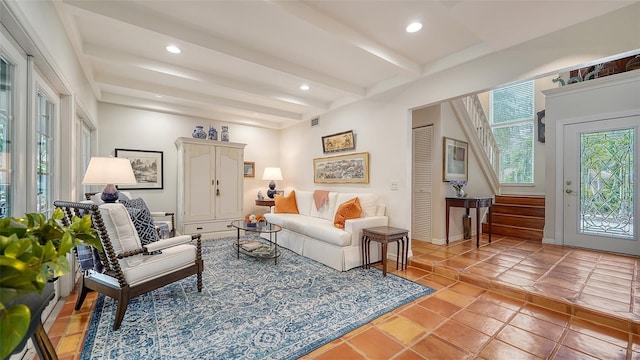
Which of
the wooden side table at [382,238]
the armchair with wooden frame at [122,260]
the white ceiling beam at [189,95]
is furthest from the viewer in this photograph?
A: the white ceiling beam at [189,95]

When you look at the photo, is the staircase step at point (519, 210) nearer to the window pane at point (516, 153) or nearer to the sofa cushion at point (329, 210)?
the window pane at point (516, 153)

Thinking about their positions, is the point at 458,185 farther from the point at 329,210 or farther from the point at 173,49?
the point at 173,49

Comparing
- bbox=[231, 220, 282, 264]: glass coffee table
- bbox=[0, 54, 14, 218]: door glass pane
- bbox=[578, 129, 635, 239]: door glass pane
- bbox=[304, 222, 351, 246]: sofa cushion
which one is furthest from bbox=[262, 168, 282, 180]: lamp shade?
bbox=[578, 129, 635, 239]: door glass pane

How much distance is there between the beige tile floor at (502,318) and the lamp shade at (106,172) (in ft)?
3.68

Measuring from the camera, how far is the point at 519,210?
4984 millimetres

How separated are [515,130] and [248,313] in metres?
7.55

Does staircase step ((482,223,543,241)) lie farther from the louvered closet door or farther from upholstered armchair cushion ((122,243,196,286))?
upholstered armchair cushion ((122,243,196,286))

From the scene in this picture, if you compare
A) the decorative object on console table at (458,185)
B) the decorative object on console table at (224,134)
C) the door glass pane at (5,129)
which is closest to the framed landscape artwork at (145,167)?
the decorative object on console table at (224,134)

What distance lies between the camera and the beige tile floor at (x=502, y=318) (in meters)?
1.75

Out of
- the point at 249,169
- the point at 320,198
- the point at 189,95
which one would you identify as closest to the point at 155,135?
the point at 189,95

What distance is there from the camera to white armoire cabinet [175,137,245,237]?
15.1 feet

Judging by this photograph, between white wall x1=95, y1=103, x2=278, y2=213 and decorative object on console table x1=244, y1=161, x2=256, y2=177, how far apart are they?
10 centimetres

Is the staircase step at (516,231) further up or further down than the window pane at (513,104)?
further down

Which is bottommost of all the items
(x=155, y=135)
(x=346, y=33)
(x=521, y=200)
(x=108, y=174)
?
(x=521, y=200)
